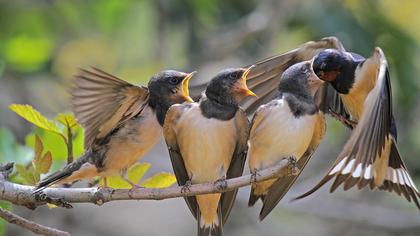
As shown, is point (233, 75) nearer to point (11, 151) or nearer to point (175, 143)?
point (175, 143)

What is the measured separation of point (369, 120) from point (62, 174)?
3.92 ft

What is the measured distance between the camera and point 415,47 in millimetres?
5988

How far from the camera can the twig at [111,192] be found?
10.2 feet

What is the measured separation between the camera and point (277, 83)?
13.2ft

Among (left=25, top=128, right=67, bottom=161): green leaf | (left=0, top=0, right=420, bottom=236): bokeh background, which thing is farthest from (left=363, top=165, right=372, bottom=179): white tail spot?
(left=0, top=0, right=420, bottom=236): bokeh background

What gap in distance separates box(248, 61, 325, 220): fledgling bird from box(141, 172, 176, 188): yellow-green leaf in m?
0.32

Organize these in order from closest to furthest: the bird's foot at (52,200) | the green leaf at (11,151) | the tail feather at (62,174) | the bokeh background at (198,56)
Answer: the bird's foot at (52,200) → the tail feather at (62,174) → the green leaf at (11,151) → the bokeh background at (198,56)

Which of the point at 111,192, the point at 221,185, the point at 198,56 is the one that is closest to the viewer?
the point at 221,185

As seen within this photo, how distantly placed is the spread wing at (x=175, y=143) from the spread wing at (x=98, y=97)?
0.16 meters

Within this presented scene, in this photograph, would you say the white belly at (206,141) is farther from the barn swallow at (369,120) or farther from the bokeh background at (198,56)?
the bokeh background at (198,56)

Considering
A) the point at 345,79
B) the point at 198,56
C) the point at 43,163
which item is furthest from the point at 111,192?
the point at 198,56

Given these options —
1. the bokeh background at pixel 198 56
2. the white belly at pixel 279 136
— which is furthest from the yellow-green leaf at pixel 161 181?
the bokeh background at pixel 198 56

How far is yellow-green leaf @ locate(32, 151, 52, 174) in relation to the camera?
3.41m

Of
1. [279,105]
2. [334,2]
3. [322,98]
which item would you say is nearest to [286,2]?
[334,2]
